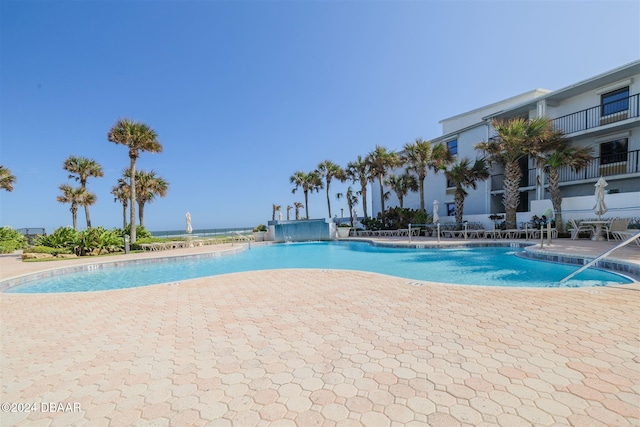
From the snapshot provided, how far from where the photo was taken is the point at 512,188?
619 inches

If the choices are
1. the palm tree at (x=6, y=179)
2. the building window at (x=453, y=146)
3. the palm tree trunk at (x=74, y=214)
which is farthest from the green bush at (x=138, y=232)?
the building window at (x=453, y=146)

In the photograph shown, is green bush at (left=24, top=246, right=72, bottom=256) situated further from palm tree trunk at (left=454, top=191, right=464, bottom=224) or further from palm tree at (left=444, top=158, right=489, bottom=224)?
palm tree trunk at (left=454, top=191, right=464, bottom=224)

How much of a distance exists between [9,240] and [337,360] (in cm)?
2665

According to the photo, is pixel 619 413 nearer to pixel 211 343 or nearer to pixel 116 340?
pixel 211 343

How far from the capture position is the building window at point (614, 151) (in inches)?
587

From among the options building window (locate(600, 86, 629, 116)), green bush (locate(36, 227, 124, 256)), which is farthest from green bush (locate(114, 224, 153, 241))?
building window (locate(600, 86, 629, 116))

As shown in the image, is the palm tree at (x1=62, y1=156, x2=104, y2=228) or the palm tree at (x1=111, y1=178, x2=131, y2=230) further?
the palm tree at (x1=111, y1=178, x2=131, y2=230)

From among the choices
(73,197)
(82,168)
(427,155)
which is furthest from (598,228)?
(73,197)

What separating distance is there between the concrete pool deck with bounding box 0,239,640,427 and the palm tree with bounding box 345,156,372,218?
21.7 meters

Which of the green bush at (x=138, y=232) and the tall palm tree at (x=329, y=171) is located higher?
the tall palm tree at (x=329, y=171)

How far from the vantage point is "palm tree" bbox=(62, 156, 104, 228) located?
22.6 meters

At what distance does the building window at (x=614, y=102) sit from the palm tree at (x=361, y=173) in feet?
50.4

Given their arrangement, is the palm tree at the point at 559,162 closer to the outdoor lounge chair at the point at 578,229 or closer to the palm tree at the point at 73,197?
the outdoor lounge chair at the point at 578,229

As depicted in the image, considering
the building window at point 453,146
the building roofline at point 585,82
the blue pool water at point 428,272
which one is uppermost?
the building roofline at point 585,82
